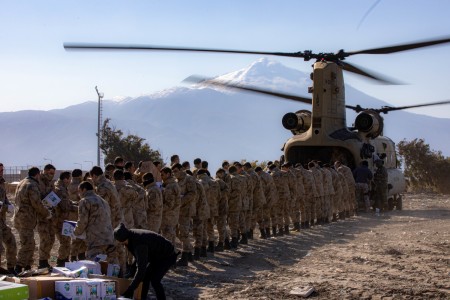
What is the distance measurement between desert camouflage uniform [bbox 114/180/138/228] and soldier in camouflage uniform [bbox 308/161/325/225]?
345 inches

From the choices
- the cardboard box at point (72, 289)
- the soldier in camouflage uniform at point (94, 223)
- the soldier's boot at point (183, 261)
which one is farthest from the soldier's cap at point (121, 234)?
the soldier's boot at point (183, 261)

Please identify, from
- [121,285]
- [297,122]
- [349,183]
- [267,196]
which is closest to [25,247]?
[121,285]

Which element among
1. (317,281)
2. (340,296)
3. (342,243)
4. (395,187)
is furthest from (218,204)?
(395,187)

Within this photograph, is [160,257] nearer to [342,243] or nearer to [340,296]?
[340,296]

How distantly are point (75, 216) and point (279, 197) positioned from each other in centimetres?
640

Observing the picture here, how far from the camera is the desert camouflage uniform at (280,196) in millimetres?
16297

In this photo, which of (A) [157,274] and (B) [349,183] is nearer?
(A) [157,274]

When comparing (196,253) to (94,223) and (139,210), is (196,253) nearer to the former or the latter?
(139,210)

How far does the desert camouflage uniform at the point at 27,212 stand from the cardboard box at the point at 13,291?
349cm

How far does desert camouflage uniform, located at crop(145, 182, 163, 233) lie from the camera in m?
10.9

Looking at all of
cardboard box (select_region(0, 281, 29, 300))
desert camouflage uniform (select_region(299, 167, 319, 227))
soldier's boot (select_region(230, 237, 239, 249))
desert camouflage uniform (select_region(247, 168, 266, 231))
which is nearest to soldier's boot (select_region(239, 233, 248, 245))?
soldier's boot (select_region(230, 237, 239, 249))

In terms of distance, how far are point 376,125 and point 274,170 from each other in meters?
6.34

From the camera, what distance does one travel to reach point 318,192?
18656 millimetres

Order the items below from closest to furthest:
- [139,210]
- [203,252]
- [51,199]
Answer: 1. [51,199]
2. [139,210]
3. [203,252]
